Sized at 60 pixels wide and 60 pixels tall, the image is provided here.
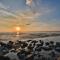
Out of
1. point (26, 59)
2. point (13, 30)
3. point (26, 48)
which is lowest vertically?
point (26, 59)

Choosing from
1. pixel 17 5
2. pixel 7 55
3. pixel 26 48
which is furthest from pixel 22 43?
pixel 17 5

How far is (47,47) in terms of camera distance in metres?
1.45

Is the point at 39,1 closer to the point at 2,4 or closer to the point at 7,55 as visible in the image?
the point at 2,4

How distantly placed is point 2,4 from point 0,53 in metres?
0.49

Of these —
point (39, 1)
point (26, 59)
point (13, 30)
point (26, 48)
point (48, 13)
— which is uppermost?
point (39, 1)

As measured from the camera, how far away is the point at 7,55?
1419 millimetres

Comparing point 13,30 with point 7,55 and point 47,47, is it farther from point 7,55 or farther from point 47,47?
point 47,47

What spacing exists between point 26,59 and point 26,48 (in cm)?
11

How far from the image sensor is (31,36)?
148 cm

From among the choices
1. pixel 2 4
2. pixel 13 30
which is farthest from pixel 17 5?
pixel 13 30

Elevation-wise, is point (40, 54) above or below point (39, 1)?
below

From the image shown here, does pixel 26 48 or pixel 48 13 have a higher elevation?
pixel 48 13

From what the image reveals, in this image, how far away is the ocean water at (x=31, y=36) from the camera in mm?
A: 1468

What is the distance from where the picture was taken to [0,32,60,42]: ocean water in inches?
57.8
